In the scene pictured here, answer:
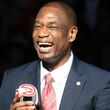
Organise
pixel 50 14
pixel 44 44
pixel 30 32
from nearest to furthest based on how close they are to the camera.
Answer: pixel 44 44
pixel 50 14
pixel 30 32

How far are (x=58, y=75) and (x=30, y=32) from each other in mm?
2867

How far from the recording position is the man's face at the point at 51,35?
3846mm

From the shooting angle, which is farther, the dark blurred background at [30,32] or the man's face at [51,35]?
the dark blurred background at [30,32]

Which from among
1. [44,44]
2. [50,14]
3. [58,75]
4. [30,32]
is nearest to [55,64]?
[58,75]

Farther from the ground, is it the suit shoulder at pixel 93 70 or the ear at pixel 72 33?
the ear at pixel 72 33

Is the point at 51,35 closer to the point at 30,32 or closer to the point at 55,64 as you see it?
the point at 55,64

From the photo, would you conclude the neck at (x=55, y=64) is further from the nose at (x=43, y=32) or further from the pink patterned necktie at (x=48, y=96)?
the nose at (x=43, y=32)

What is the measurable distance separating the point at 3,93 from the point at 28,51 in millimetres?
2340

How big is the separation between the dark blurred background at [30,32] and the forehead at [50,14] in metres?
2.07

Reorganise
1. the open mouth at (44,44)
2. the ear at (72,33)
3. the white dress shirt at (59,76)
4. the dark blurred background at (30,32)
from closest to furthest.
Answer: the open mouth at (44,44), the white dress shirt at (59,76), the ear at (72,33), the dark blurred background at (30,32)

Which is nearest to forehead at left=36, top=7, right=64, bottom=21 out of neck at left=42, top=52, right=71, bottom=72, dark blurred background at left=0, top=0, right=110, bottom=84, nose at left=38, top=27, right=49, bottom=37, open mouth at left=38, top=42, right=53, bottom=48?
nose at left=38, top=27, right=49, bottom=37

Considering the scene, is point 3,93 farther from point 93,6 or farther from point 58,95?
point 93,6

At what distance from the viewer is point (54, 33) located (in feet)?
12.8

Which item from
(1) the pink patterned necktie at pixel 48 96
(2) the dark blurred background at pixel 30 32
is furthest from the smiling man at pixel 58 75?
(2) the dark blurred background at pixel 30 32
